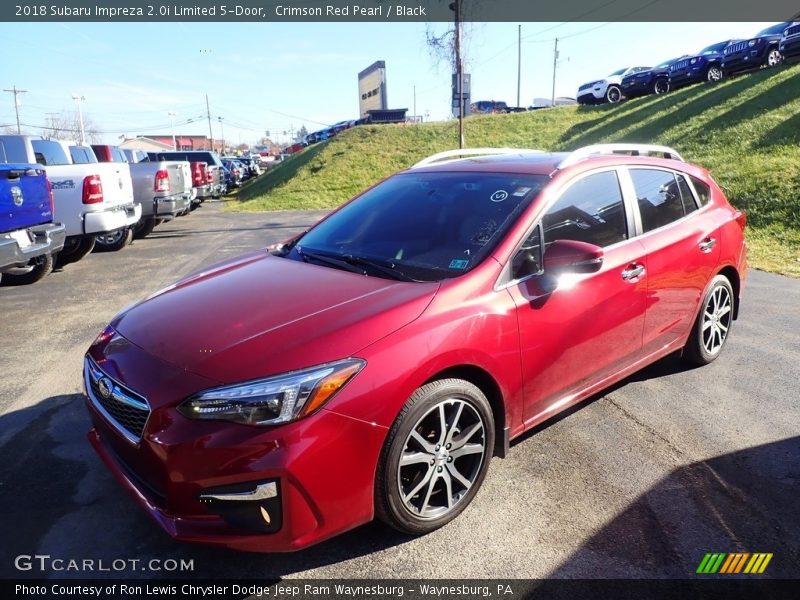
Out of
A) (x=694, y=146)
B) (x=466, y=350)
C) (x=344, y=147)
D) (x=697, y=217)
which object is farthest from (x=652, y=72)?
(x=466, y=350)

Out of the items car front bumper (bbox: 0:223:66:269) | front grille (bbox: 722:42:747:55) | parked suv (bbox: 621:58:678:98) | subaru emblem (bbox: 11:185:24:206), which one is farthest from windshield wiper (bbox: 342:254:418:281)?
parked suv (bbox: 621:58:678:98)

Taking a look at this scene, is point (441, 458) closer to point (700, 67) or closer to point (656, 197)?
point (656, 197)

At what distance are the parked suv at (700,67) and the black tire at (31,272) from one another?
889 inches

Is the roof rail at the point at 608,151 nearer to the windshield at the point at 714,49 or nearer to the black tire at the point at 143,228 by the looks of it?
the black tire at the point at 143,228

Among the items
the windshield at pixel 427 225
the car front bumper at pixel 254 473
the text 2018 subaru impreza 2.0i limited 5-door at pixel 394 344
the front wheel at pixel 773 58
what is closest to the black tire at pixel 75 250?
the text 2018 subaru impreza 2.0i limited 5-door at pixel 394 344

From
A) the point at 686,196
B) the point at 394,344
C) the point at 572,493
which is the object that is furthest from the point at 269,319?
the point at 686,196

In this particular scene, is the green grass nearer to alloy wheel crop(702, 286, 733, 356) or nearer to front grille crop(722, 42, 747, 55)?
front grille crop(722, 42, 747, 55)

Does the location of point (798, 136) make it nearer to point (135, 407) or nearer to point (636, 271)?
point (636, 271)

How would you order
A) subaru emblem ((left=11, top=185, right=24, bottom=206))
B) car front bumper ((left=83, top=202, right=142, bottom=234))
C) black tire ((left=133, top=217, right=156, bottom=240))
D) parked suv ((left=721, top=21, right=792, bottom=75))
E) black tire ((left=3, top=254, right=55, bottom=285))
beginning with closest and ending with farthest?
subaru emblem ((left=11, top=185, right=24, bottom=206)), black tire ((left=3, top=254, right=55, bottom=285)), car front bumper ((left=83, top=202, right=142, bottom=234)), black tire ((left=133, top=217, right=156, bottom=240)), parked suv ((left=721, top=21, right=792, bottom=75))

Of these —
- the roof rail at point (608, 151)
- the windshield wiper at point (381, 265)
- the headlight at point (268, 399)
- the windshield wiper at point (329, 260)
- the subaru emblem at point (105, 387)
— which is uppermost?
the roof rail at point (608, 151)

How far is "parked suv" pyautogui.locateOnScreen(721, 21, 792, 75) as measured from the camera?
62.4 feet

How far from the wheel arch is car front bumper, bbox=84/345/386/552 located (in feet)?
1.56

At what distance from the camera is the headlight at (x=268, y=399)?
221cm

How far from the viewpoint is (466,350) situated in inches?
105
